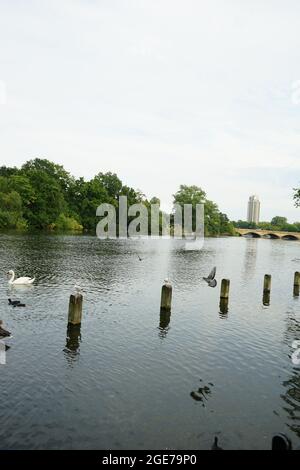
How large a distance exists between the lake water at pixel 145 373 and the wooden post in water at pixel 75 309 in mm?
560

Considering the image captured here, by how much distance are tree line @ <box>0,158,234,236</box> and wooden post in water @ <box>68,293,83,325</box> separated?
70.1 m

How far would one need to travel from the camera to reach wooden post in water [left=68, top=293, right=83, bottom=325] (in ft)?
56.9

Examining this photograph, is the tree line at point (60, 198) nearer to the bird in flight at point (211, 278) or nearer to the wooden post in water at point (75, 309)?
the bird in flight at point (211, 278)

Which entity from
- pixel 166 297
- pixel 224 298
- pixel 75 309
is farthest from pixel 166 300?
pixel 75 309

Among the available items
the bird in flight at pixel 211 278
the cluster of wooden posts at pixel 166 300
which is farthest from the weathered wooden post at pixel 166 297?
the bird in flight at pixel 211 278

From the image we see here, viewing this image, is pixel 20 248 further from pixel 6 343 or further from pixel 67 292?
pixel 6 343

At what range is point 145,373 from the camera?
13750 mm

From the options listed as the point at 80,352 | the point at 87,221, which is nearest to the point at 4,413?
the point at 80,352

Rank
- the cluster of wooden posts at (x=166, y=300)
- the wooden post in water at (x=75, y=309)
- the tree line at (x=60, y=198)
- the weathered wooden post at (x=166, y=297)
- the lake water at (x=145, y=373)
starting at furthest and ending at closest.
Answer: the tree line at (x=60, y=198)
the weathered wooden post at (x=166, y=297)
the cluster of wooden posts at (x=166, y=300)
the wooden post in water at (x=75, y=309)
the lake water at (x=145, y=373)

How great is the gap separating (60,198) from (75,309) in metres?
89.7

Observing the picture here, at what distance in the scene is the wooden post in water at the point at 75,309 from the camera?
1733 cm

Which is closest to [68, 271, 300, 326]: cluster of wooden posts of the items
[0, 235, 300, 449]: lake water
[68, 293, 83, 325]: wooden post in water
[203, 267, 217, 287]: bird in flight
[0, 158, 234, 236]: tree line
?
[68, 293, 83, 325]: wooden post in water

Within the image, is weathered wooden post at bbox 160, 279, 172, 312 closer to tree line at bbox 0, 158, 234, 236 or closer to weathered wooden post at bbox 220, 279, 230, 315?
weathered wooden post at bbox 220, 279, 230, 315

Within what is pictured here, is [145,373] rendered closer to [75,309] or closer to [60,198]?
[75,309]
